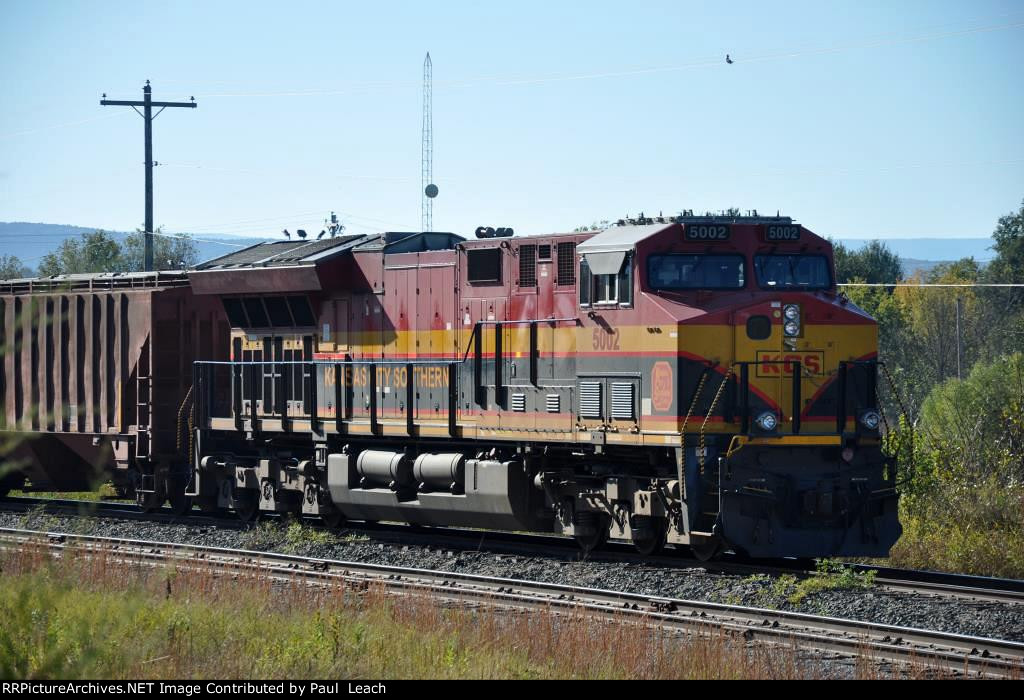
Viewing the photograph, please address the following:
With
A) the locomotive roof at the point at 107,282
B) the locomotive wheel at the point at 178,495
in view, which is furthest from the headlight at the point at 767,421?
the locomotive roof at the point at 107,282

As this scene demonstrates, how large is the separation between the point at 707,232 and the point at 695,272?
466 mm

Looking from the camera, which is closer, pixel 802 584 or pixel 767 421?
pixel 802 584

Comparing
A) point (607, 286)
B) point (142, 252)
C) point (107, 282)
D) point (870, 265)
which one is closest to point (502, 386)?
point (607, 286)

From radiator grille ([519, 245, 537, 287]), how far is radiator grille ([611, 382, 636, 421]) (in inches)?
79.0

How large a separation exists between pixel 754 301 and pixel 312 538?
718 centimetres

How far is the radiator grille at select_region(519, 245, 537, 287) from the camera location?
1598cm

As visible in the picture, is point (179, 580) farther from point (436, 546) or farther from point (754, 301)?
point (754, 301)

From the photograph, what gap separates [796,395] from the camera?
1420 cm

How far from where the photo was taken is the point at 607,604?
1249 cm

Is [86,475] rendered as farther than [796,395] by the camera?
Yes

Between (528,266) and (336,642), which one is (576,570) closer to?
(528,266)

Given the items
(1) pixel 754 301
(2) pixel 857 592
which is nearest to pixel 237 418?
(1) pixel 754 301

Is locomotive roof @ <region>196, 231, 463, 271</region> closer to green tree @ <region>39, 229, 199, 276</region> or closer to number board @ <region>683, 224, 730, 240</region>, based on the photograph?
number board @ <region>683, 224, 730, 240</region>
